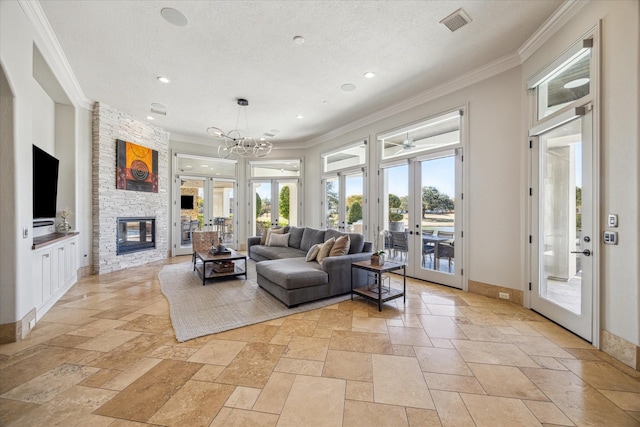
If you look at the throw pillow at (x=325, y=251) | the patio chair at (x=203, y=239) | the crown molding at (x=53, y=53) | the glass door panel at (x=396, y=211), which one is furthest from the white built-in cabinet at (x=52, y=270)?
the glass door panel at (x=396, y=211)

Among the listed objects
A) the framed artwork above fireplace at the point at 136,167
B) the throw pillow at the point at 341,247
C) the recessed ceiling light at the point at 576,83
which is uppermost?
the recessed ceiling light at the point at 576,83

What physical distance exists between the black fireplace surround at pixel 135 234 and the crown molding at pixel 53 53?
2.47 metres

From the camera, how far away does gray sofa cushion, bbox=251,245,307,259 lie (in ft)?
17.3

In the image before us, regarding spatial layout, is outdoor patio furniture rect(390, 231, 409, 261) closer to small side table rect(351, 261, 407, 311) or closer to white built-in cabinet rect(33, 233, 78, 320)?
small side table rect(351, 261, 407, 311)

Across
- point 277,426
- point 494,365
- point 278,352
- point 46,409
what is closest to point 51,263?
point 46,409

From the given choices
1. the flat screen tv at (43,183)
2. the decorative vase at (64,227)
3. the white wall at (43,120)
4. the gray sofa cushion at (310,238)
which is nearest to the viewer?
the flat screen tv at (43,183)

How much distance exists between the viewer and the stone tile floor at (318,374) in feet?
5.44

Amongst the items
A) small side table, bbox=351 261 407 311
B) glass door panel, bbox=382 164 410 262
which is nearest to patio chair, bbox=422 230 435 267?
glass door panel, bbox=382 164 410 262

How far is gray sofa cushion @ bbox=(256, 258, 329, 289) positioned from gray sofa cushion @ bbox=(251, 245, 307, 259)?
3.80 ft

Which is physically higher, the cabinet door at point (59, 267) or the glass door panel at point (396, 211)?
the glass door panel at point (396, 211)

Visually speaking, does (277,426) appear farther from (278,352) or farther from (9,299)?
(9,299)

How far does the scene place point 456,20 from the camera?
2900 mm

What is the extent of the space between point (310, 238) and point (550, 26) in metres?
4.69

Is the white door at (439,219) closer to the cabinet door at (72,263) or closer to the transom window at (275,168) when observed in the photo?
the transom window at (275,168)
